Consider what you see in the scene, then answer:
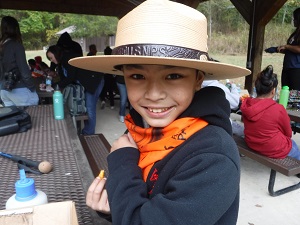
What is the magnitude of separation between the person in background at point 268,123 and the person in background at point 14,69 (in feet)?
8.05

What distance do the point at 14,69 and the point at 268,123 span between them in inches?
110

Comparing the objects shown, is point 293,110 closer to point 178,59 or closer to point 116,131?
point 116,131

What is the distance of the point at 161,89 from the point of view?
0.83m

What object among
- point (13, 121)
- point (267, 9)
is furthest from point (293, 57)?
point (13, 121)

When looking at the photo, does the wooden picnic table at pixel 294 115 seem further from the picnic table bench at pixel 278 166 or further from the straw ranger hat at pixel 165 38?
the straw ranger hat at pixel 165 38

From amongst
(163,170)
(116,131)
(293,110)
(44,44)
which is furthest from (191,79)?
(44,44)

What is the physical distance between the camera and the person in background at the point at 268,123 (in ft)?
8.82

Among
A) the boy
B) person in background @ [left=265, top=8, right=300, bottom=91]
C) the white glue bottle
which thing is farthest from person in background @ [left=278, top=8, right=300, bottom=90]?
the white glue bottle

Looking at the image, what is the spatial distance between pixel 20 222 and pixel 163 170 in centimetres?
37

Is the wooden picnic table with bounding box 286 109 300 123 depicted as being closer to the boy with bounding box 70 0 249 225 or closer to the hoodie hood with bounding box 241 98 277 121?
the hoodie hood with bounding box 241 98 277 121

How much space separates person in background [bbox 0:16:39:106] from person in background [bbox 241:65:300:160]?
2.45m

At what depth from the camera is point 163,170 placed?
759mm

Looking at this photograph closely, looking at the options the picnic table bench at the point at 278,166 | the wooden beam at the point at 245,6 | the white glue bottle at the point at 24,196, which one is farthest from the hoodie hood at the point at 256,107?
the wooden beam at the point at 245,6

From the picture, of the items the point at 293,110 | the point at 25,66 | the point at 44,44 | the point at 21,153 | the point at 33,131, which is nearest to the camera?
the point at 21,153
